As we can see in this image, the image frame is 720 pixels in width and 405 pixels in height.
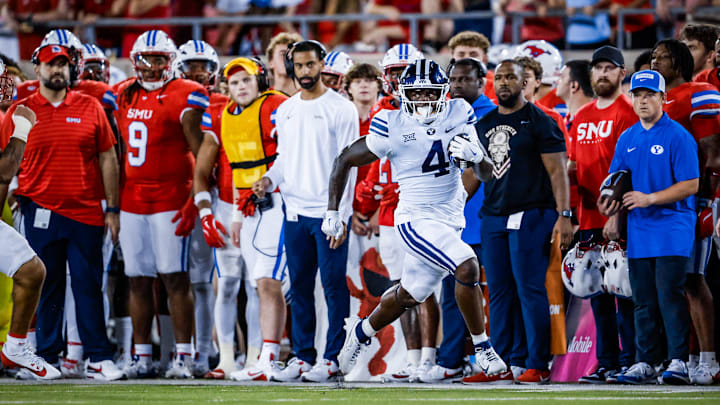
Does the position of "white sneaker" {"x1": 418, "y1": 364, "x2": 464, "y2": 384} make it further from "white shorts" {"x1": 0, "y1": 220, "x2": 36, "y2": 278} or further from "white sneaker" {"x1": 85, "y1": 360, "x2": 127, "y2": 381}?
"white shorts" {"x1": 0, "y1": 220, "x2": 36, "y2": 278}

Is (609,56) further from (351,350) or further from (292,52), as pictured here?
(351,350)

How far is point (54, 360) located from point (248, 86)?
8.43 feet

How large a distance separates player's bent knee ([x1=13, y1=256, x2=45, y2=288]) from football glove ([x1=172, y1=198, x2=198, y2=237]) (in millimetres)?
1255

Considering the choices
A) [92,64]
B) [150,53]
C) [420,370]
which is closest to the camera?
[420,370]

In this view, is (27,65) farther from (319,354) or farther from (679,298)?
(679,298)

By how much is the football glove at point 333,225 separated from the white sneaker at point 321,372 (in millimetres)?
1144

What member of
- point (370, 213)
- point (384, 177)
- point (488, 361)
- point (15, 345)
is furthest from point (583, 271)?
point (15, 345)

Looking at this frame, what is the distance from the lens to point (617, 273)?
7777mm

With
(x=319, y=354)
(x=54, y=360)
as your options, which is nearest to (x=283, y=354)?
(x=319, y=354)

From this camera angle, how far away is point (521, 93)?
26.2 ft

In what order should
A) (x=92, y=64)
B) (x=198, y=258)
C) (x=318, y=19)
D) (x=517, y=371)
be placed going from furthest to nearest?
(x=318, y=19), (x=92, y=64), (x=198, y=258), (x=517, y=371)

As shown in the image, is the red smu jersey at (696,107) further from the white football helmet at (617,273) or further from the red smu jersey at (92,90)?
the red smu jersey at (92,90)

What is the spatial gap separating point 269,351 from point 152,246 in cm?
130

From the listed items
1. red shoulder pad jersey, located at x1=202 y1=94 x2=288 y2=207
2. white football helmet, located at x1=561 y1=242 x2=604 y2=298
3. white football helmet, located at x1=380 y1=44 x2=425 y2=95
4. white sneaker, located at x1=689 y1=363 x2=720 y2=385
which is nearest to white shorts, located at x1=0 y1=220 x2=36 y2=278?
red shoulder pad jersey, located at x1=202 y1=94 x2=288 y2=207
